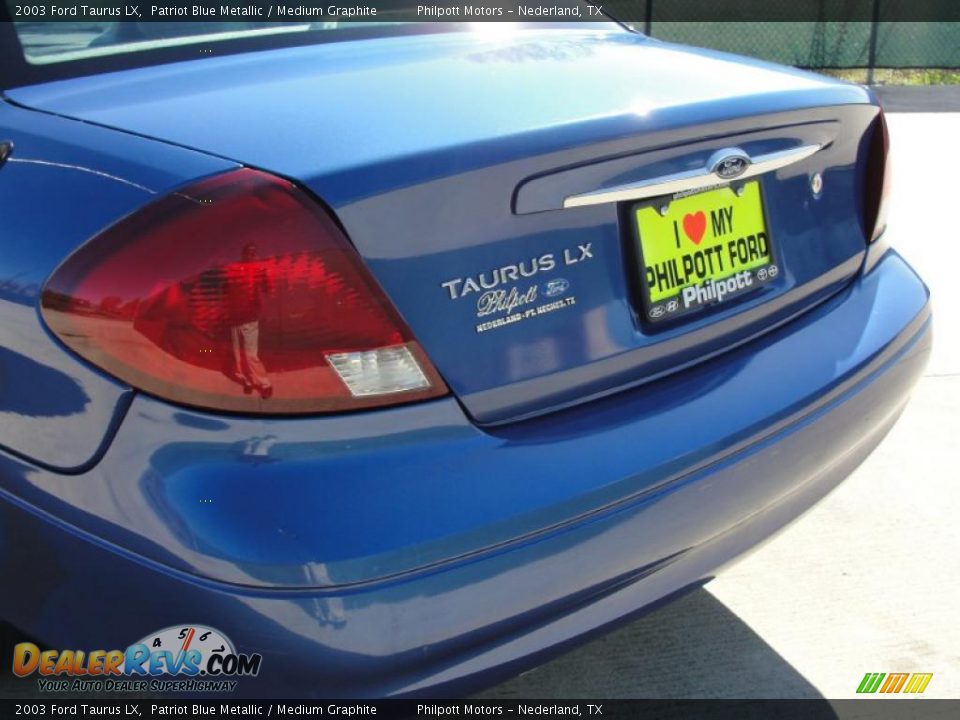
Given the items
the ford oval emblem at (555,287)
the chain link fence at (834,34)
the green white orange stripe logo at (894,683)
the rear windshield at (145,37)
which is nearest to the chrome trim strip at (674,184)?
the ford oval emblem at (555,287)

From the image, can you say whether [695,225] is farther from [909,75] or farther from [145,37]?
[909,75]

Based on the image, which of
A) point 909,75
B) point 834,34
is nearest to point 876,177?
point 834,34

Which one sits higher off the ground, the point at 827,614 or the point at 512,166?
the point at 512,166

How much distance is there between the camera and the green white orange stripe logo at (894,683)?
7.91ft

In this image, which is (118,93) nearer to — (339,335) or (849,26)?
(339,335)

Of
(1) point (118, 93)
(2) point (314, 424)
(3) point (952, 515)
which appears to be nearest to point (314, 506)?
(2) point (314, 424)

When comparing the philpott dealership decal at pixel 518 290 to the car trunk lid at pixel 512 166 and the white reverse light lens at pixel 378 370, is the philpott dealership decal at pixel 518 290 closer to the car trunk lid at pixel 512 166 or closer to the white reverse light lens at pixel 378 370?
the car trunk lid at pixel 512 166

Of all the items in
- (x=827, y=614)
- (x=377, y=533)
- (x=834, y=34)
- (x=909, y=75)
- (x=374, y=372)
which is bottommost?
(x=909, y=75)

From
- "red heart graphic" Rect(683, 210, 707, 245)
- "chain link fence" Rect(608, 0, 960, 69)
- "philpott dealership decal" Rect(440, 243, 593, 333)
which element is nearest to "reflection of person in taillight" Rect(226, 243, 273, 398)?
"philpott dealership decal" Rect(440, 243, 593, 333)

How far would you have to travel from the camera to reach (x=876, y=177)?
238 cm
